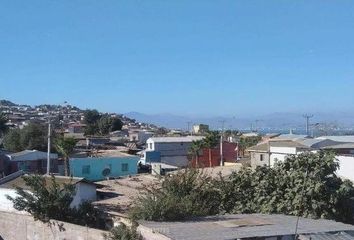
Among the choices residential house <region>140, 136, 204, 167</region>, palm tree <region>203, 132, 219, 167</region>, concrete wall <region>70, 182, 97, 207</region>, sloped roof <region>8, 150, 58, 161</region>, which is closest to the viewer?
concrete wall <region>70, 182, 97, 207</region>

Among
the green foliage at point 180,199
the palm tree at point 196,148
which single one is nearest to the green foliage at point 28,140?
the palm tree at point 196,148

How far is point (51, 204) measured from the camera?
21.8m

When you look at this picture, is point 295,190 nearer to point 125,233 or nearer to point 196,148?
point 125,233

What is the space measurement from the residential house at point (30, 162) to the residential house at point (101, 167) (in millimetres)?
2438

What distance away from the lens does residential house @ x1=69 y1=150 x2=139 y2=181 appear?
50509 mm

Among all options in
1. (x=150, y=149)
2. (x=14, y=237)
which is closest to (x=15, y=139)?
(x=150, y=149)

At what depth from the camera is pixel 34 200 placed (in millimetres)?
21797

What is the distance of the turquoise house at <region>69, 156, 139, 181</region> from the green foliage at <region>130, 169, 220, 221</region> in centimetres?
2873

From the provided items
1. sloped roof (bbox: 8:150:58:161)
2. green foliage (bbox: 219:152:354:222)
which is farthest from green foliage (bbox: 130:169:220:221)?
sloped roof (bbox: 8:150:58:161)

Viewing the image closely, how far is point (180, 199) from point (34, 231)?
6123 mm

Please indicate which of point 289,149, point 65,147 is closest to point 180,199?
point 289,149

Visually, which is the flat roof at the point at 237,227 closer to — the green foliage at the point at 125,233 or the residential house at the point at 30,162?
the green foliage at the point at 125,233

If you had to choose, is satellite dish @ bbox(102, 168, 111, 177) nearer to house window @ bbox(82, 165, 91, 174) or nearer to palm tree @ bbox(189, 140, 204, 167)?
house window @ bbox(82, 165, 91, 174)

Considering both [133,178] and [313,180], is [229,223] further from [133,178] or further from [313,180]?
[133,178]
